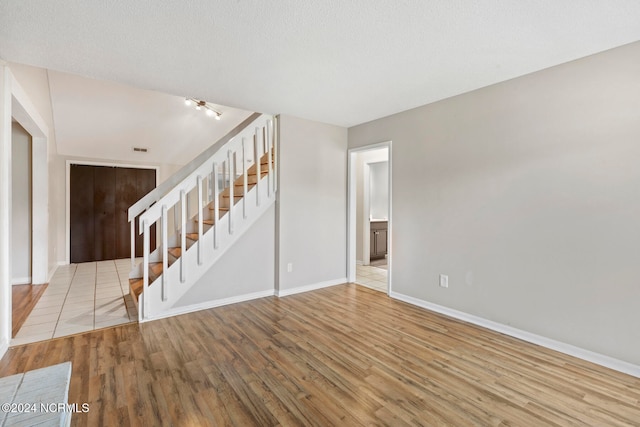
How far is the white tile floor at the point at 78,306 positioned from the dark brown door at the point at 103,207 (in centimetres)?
98

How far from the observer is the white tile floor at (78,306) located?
2.85m

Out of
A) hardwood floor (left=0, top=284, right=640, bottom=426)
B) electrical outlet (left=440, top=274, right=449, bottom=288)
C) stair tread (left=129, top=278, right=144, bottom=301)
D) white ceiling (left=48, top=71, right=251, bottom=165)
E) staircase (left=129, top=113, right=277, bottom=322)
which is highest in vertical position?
white ceiling (left=48, top=71, right=251, bottom=165)

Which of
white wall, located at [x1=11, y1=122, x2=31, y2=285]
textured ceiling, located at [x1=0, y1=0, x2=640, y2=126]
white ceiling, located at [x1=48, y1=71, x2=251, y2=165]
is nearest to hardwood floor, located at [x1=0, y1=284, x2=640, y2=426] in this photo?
textured ceiling, located at [x1=0, y1=0, x2=640, y2=126]

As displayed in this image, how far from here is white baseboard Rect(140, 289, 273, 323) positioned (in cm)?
322

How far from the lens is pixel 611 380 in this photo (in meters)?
2.09

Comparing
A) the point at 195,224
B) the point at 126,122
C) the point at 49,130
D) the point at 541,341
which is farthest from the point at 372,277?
the point at 49,130

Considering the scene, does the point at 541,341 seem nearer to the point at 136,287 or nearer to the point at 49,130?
the point at 136,287

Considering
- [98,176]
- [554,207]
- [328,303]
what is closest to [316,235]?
[328,303]

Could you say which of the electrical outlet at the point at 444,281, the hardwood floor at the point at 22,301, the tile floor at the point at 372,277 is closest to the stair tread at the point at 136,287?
the hardwood floor at the point at 22,301

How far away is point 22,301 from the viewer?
11.9ft

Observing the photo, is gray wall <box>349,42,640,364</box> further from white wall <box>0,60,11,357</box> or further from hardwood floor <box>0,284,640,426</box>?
white wall <box>0,60,11,357</box>

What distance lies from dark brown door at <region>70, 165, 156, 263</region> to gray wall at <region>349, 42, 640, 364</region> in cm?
587

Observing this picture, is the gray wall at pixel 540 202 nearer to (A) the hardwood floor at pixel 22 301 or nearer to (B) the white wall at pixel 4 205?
(B) the white wall at pixel 4 205

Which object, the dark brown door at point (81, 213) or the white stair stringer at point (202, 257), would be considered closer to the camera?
the white stair stringer at point (202, 257)
